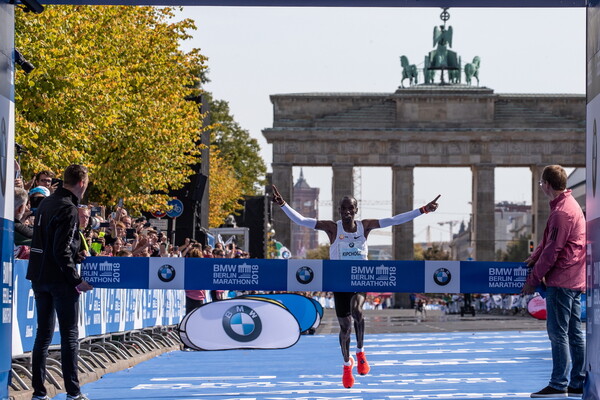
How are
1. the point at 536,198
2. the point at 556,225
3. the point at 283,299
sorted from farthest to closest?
the point at 536,198
the point at 283,299
the point at 556,225

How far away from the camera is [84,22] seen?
27312 millimetres

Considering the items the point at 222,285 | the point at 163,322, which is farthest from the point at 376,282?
the point at 163,322

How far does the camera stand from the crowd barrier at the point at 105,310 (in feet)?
41.0

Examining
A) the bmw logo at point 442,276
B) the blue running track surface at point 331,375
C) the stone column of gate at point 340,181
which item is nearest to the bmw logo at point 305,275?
the blue running track surface at point 331,375

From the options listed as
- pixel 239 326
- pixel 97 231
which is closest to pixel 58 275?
pixel 239 326

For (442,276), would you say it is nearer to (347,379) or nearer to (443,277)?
(443,277)

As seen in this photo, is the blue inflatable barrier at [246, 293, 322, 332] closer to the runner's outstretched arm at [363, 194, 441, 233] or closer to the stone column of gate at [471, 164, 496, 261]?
the runner's outstretched arm at [363, 194, 441, 233]

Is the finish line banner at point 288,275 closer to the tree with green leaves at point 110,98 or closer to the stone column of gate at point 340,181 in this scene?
the tree with green leaves at point 110,98

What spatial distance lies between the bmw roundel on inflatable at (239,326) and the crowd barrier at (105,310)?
149 centimetres

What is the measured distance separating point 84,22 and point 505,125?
74.0 m

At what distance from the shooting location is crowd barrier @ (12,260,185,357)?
12492mm

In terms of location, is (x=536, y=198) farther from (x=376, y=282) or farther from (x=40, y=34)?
(x=376, y=282)

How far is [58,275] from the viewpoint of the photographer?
1112 cm

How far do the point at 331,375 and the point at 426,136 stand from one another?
83.2 metres
